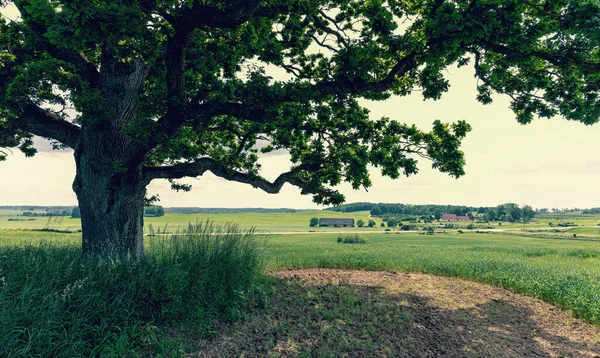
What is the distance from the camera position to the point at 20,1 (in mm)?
6484

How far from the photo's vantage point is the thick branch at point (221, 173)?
9.45 meters

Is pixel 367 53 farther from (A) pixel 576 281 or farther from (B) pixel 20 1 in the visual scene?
(A) pixel 576 281

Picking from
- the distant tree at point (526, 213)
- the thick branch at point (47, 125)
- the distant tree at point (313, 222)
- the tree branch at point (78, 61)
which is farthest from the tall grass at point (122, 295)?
the distant tree at point (526, 213)

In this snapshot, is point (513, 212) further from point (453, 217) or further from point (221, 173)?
point (221, 173)

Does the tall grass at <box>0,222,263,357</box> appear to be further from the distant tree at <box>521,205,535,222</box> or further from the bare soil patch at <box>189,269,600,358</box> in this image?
the distant tree at <box>521,205,535,222</box>

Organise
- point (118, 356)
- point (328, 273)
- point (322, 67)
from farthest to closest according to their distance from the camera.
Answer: point (328, 273)
point (322, 67)
point (118, 356)

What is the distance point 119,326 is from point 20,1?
6770 millimetres

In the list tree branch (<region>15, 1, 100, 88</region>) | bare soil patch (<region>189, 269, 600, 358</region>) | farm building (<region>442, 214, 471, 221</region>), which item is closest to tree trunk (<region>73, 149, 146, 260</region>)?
tree branch (<region>15, 1, 100, 88</region>)

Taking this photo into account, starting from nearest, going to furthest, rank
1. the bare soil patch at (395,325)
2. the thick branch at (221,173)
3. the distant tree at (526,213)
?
the bare soil patch at (395,325)
the thick branch at (221,173)
the distant tree at (526,213)

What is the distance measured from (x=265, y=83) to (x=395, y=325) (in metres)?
6.84

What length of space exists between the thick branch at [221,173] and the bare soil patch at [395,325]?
3.08 metres

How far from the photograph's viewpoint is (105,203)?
341 inches

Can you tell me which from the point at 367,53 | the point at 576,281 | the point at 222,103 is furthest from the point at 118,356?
the point at 576,281

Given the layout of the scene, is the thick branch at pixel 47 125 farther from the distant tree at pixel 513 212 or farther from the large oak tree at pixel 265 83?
the distant tree at pixel 513 212
